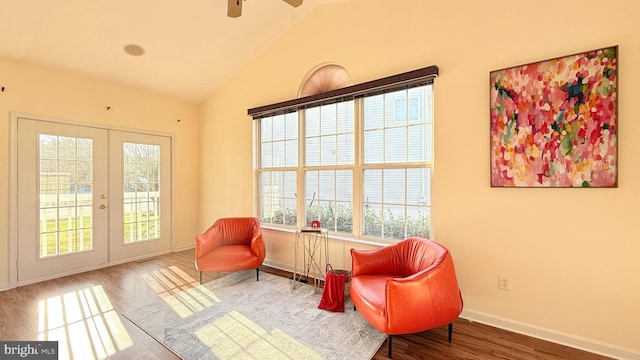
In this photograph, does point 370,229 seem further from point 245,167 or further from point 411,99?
point 245,167

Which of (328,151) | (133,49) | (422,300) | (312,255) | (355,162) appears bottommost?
(312,255)

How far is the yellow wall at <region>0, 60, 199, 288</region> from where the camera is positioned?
3.18 m

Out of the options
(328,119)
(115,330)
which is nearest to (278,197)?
(328,119)

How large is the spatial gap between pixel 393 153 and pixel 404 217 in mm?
698

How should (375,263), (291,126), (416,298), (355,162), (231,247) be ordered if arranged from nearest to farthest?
(416,298)
(375,263)
(355,162)
(231,247)
(291,126)

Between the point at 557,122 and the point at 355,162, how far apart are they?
5.94 ft

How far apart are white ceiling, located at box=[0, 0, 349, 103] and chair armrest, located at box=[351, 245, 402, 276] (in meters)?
3.01

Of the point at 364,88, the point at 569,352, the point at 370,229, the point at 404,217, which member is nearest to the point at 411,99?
the point at 364,88

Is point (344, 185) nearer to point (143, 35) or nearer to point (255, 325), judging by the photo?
point (255, 325)

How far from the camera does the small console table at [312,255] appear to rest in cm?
336

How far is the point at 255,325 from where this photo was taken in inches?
93.0

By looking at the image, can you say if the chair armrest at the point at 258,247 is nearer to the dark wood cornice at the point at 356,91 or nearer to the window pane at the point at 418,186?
the dark wood cornice at the point at 356,91

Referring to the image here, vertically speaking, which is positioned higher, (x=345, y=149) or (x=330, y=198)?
(x=345, y=149)

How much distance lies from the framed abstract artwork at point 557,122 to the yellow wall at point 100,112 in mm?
4676
